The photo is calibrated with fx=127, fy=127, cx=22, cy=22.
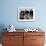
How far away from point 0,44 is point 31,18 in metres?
1.25

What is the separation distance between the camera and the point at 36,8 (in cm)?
402

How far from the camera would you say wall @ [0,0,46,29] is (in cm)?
399

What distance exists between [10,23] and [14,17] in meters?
0.23

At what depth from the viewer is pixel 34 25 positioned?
13.3ft

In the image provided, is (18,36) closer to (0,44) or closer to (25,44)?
(25,44)

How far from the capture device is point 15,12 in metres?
4.00

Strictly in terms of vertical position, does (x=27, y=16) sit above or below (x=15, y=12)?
below

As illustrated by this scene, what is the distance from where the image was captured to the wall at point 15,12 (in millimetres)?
3988

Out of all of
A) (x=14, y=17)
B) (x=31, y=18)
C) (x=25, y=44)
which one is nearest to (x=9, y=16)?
(x=14, y=17)

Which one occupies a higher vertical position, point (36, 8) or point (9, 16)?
point (36, 8)

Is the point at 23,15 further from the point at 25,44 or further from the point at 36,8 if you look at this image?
the point at 25,44

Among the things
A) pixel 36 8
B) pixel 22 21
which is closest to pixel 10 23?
pixel 22 21

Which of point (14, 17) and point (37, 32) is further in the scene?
point (14, 17)

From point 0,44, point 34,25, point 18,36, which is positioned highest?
point 34,25
